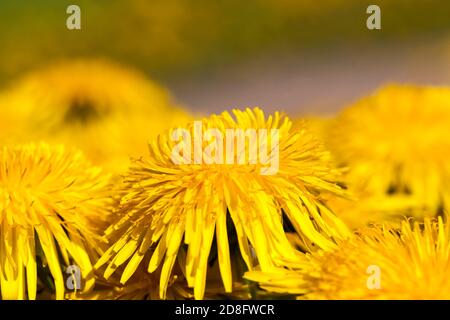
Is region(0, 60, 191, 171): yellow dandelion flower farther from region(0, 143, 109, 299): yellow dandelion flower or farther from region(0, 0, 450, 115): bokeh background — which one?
region(0, 143, 109, 299): yellow dandelion flower

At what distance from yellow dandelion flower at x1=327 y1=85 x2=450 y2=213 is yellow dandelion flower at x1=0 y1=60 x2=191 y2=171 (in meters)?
0.22

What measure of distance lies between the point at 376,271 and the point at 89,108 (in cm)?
61

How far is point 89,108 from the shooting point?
3.70 feet

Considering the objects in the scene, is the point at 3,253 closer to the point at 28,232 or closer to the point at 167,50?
the point at 28,232

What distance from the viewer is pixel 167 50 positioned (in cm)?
111

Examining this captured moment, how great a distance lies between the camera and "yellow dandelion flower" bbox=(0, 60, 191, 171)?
3.37ft

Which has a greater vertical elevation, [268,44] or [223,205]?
[268,44]

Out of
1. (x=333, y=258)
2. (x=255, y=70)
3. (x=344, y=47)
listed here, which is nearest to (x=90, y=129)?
(x=255, y=70)
